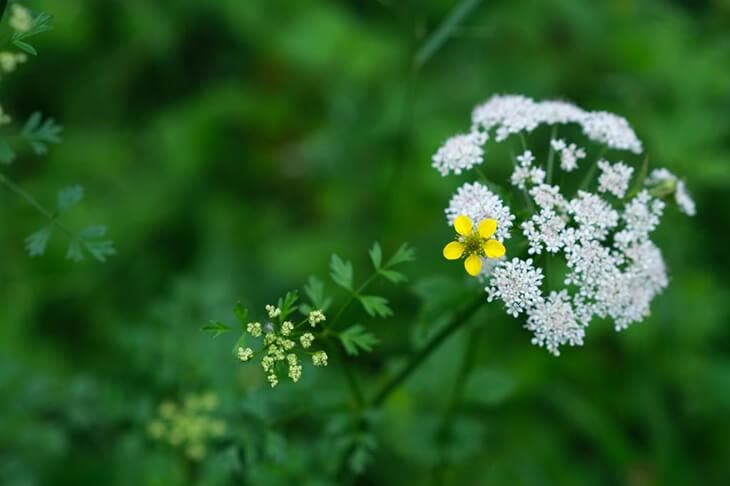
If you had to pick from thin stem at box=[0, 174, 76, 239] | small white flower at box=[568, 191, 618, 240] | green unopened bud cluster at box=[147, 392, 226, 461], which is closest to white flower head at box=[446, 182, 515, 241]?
small white flower at box=[568, 191, 618, 240]

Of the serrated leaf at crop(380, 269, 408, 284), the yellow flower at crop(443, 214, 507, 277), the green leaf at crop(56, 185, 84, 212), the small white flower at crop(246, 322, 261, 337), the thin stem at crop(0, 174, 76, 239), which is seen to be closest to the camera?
the small white flower at crop(246, 322, 261, 337)

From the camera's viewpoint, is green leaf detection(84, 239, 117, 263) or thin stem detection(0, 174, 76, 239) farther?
green leaf detection(84, 239, 117, 263)

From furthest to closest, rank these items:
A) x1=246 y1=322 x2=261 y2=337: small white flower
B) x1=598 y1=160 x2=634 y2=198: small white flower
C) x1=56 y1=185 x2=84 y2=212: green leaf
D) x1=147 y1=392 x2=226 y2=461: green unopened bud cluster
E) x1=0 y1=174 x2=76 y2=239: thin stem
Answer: x1=147 y1=392 x2=226 y2=461: green unopened bud cluster < x1=56 y1=185 x2=84 y2=212: green leaf < x1=598 y1=160 x2=634 y2=198: small white flower < x1=0 y1=174 x2=76 y2=239: thin stem < x1=246 y1=322 x2=261 y2=337: small white flower

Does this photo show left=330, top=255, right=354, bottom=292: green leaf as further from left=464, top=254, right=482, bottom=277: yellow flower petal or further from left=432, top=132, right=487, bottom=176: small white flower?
left=432, top=132, right=487, bottom=176: small white flower

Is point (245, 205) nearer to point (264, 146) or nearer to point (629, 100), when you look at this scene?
point (264, 146)

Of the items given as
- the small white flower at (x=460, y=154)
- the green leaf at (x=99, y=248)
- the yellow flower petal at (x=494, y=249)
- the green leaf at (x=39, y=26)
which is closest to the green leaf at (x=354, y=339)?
the yellow flower petal at (x=494, y=249)

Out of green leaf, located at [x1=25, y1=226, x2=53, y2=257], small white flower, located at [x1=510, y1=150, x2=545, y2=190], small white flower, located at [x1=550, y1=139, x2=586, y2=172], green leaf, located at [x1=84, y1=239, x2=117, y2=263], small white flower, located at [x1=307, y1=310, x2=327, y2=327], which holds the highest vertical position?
small white flower, located at [x1=550, y1=139, x2=586, y2=172]

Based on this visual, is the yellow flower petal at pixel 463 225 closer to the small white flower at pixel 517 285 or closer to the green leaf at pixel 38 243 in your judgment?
the small white flower at pixel 517 285

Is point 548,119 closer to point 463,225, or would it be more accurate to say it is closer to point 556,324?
point 463,225
